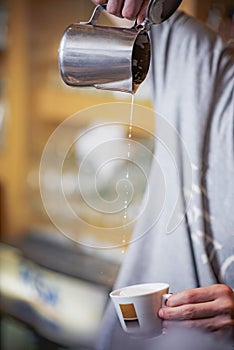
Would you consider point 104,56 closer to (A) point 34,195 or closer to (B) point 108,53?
(B) point 108,53

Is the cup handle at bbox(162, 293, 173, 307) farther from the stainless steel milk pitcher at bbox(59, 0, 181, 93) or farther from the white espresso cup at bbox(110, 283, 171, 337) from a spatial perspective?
the stainless steel milk pitcher at bbox(59, 0, 181, 93)

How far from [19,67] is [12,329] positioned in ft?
2.17

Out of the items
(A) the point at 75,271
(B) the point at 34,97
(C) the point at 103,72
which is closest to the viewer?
(C) the point at 103,72

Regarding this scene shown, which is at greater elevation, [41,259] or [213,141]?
[213,141]

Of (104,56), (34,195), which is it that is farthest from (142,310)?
(34,195)

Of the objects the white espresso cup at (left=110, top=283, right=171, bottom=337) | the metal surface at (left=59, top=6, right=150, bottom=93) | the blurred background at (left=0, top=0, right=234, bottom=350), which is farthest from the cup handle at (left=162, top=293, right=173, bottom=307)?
the blurred background at (left=0, top=0, right=234, bottom=350)

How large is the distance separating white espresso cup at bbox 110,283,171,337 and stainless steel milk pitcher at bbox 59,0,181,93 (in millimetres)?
174

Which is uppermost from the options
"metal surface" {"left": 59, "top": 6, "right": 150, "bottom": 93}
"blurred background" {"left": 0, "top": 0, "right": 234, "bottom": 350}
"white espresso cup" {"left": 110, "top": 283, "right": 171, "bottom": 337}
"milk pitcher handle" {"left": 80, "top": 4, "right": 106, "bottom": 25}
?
"milk pitcher handle" {"left": 80, "top": 4, "right": 106, "bottom": 25}

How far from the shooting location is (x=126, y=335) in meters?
0.54

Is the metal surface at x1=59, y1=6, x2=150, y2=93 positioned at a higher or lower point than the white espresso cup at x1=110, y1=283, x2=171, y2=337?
higher

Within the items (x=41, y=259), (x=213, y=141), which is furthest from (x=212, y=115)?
(x=41, y=259)

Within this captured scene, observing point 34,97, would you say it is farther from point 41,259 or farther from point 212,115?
point 212,115

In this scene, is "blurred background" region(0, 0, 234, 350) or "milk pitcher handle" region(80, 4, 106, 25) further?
"blurred background" region(0, 0, 234, 350)

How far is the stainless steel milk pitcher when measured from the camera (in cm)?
52
